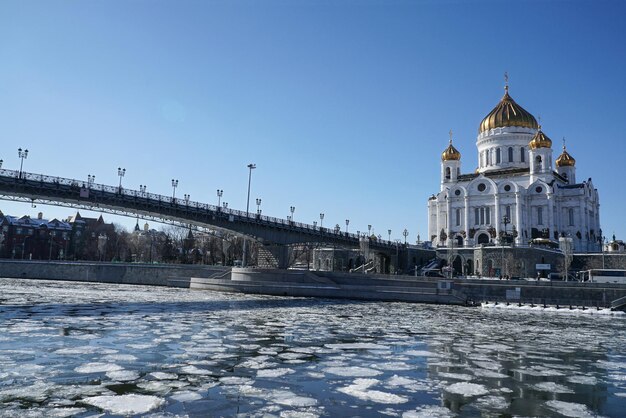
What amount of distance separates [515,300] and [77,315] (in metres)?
32.5

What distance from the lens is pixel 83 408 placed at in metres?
7.39

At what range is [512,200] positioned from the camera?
7675 cm

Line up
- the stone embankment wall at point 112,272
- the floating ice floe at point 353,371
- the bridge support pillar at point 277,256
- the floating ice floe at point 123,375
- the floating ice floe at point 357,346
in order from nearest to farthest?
1. the floating ice floe at point 123,375
2. the floating ice floe at point 353,371
3. the floating ice floe at point 357,346
4. the bridge support pillar at point 277,256
5. the stone embankment wall at point 112,272

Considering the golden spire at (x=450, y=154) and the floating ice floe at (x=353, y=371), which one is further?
the golden spire at (x=450, y=154)

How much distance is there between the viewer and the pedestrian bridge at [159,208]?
40594 mm

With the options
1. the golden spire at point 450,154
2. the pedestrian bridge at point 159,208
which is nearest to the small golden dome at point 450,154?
the golden spire at point 450,154

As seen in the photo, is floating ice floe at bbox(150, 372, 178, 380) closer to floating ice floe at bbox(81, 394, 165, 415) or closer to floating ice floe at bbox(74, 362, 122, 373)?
floating ice floe at bbox(74, 362, 122, 373)

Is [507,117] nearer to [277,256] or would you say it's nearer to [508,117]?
[508,117]

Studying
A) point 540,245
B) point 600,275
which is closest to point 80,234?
point 540,245

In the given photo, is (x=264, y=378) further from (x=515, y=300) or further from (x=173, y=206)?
(x=173, y=206)

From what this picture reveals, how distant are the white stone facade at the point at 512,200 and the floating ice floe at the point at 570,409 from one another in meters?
63.5

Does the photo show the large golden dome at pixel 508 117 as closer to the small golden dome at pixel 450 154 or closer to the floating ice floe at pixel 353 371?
the small golden dome at pixel 450 154

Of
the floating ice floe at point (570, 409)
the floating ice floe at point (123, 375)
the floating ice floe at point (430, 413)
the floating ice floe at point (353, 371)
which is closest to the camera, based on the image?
the floating ice floe at point (430, 413)

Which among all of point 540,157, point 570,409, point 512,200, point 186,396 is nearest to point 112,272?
point 186,396
